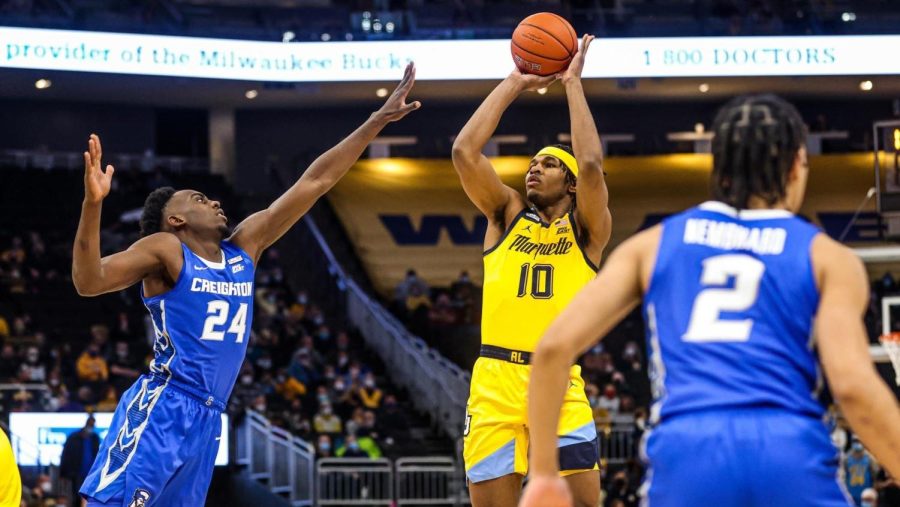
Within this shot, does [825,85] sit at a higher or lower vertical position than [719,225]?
higher

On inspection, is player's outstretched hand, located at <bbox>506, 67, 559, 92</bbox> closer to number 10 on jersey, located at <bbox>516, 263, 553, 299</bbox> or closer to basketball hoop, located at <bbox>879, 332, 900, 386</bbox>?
number 10 on jersey, located at <bbox>516, 263, 553, 299</bbox>

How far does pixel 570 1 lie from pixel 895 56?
642 centimetres

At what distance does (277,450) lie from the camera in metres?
19.4

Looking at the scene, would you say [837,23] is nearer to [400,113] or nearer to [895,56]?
[895,56]

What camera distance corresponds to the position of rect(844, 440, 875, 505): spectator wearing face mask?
1733 cm

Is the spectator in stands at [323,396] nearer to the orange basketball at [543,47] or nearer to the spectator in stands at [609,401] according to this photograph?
the spectator in stands at [609,401]

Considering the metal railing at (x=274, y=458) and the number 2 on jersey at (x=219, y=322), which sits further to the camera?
the metal railing at (x=274, y=458)

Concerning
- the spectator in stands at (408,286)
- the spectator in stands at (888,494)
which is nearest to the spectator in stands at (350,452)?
the spectator in stands at (888,494)

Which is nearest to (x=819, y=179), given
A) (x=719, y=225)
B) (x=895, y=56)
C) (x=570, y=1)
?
(x=895, y=56)

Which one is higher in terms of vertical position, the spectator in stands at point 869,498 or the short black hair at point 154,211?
the short black hair at point 154,211

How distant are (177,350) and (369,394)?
15742mm

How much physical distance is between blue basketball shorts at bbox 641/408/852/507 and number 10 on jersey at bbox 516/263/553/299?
3.50 metres

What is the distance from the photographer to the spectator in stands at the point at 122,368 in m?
20.1

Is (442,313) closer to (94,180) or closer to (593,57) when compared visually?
(593,57)
